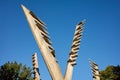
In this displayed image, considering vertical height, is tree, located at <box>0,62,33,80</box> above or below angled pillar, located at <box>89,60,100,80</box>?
above

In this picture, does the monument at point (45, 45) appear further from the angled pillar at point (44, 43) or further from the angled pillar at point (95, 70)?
the angled pillar at point (95, 70)

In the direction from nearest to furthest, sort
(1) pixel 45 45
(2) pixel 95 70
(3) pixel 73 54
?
(1) pixel 45 45
(3) pixel 73 54
(2) pixel 95 70

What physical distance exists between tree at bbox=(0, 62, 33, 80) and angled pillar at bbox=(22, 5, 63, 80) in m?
39.3

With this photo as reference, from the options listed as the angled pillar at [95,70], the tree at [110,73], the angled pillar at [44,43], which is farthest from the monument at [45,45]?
the tree at [110,73]

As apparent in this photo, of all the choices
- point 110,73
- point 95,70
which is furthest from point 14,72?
point 95,70

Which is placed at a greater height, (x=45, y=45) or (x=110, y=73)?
(x=110, y=73)

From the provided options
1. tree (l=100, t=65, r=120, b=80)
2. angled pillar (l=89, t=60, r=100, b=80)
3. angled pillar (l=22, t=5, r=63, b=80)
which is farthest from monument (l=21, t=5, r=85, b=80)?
tree (l=100, t=65, r=120, b=80)

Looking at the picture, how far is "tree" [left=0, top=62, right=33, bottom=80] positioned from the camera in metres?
43.1

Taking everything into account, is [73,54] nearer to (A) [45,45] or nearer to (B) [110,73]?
(A) [45,45]

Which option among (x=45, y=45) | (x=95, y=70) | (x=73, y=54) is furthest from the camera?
(x=95, y=70)

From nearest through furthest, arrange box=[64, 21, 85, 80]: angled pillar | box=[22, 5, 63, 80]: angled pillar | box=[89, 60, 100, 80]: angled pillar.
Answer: box=[22, 5, 63, 80]: angled pillar, box=[64, 21, 85, 80]: angled pillar, box=[89, 60, 100, 80]: angled pillar

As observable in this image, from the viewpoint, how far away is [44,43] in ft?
16.5

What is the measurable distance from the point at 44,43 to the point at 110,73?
1575 inches

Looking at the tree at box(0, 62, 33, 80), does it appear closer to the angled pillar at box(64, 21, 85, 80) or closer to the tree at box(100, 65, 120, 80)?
the tree at box(100, 65, 120, 80)
